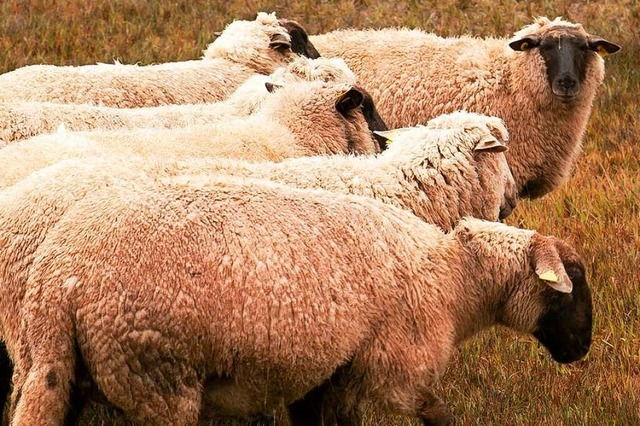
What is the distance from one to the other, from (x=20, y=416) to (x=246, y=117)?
3.47m

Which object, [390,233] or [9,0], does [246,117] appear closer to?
[390,233]

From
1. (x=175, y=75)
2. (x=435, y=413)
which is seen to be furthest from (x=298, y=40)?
(x=435, y=413)

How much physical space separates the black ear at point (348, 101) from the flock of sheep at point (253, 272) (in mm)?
571

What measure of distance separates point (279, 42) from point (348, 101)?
2.08m

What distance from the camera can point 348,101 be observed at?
289 inches

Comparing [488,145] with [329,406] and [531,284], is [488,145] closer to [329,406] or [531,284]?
[531,284]

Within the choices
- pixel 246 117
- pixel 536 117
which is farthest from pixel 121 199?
pixel 536 117

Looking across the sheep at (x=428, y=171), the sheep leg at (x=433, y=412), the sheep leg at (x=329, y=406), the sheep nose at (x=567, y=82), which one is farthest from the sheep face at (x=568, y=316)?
the sheep nose at (x=567, y=82)

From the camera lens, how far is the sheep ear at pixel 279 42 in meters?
9.27

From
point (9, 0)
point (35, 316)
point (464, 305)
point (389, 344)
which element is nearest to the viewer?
point (35, 316)

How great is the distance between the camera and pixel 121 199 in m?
4.66

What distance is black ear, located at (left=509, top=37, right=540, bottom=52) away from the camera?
941cm

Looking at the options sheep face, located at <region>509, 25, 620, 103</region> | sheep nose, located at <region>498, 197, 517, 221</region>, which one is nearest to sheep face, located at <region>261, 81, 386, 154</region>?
sheep nose, located at <region>498, 197, 517, 221</region>

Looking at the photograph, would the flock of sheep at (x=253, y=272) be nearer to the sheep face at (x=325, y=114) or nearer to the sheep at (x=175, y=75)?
the sheep face at (x=325, y=114)
